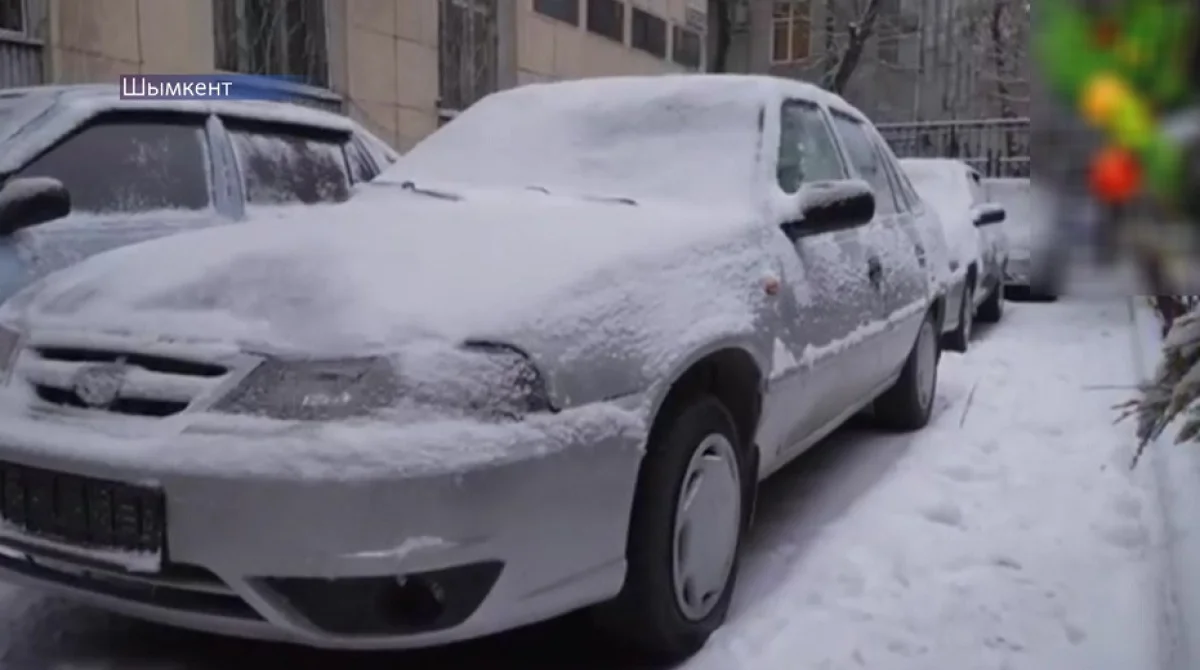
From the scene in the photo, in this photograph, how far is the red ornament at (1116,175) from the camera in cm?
61

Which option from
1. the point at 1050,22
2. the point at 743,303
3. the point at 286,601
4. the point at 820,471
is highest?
the point at 1050,22

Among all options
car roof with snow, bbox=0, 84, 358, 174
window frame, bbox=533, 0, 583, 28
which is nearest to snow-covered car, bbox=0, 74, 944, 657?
→ car roof with snow, bbox=0, 84, 358, 174

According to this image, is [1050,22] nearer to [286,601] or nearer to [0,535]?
[286,601]

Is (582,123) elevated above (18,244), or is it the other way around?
(582,123)

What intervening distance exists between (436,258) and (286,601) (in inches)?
32.9

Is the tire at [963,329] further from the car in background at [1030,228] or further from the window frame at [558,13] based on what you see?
the window frame at [558,13]

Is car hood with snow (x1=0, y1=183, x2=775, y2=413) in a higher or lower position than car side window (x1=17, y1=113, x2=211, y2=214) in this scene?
lower

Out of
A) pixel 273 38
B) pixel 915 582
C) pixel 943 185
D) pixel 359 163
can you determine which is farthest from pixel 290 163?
pixel 273 38

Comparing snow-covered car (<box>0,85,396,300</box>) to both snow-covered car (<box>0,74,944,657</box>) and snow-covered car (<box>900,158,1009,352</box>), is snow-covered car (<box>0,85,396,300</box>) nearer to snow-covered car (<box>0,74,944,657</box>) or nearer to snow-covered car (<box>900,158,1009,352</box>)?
snow-covered car (<box>0,74,944,657</box>)

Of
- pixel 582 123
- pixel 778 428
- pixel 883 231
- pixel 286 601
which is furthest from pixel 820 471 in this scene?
pixel 286 601

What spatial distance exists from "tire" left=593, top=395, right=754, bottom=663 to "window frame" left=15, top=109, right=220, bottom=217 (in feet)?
8.52

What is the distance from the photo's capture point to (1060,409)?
18.9 feet

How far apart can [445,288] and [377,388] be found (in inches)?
12.0

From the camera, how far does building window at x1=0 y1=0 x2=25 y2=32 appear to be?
7.98 metres
